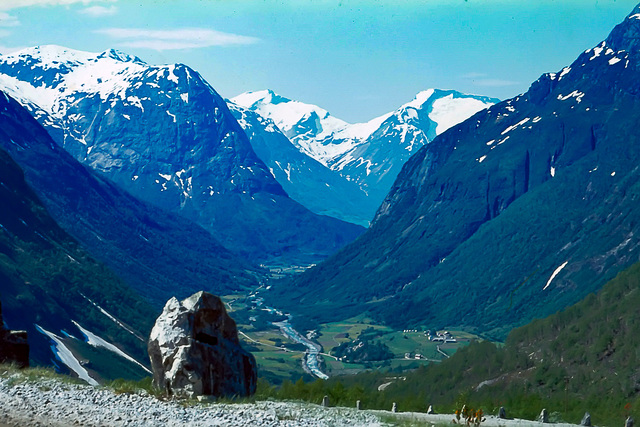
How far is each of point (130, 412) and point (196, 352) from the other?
5.14 metres

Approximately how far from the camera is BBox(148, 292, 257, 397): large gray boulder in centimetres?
3572

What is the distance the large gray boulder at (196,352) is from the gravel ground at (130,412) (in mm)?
2148

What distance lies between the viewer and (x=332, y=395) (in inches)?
1983

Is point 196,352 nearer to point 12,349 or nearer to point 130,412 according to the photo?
point 130,412

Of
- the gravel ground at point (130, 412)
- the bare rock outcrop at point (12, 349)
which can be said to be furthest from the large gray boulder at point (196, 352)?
the bare rock outcrop at point (12, 349)

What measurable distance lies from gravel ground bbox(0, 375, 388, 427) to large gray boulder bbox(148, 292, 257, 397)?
2148 mm

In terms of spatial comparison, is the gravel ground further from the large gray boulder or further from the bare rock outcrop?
the bare rock outcrop

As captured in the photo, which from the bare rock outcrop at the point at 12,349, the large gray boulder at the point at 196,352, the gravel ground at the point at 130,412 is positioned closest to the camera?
the gravel ground at the point at 130,412

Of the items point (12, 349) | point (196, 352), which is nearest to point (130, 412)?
point (196, 352)

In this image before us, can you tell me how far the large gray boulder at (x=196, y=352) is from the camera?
35.7 metres

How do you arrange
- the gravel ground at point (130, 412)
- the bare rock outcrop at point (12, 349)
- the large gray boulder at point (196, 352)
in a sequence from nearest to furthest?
Answer: the gravel ground at point (130, 412)
the large gray boulder at point (196, 352)
the bare rock outcrop at point (12, 349)

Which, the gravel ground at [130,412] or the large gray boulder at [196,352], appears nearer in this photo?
the gravel ground at [130,412]

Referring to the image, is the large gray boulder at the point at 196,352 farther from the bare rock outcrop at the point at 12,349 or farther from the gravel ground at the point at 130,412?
the bare rock outcrop at the point at 12,349

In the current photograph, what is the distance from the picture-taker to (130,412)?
3219 cm
